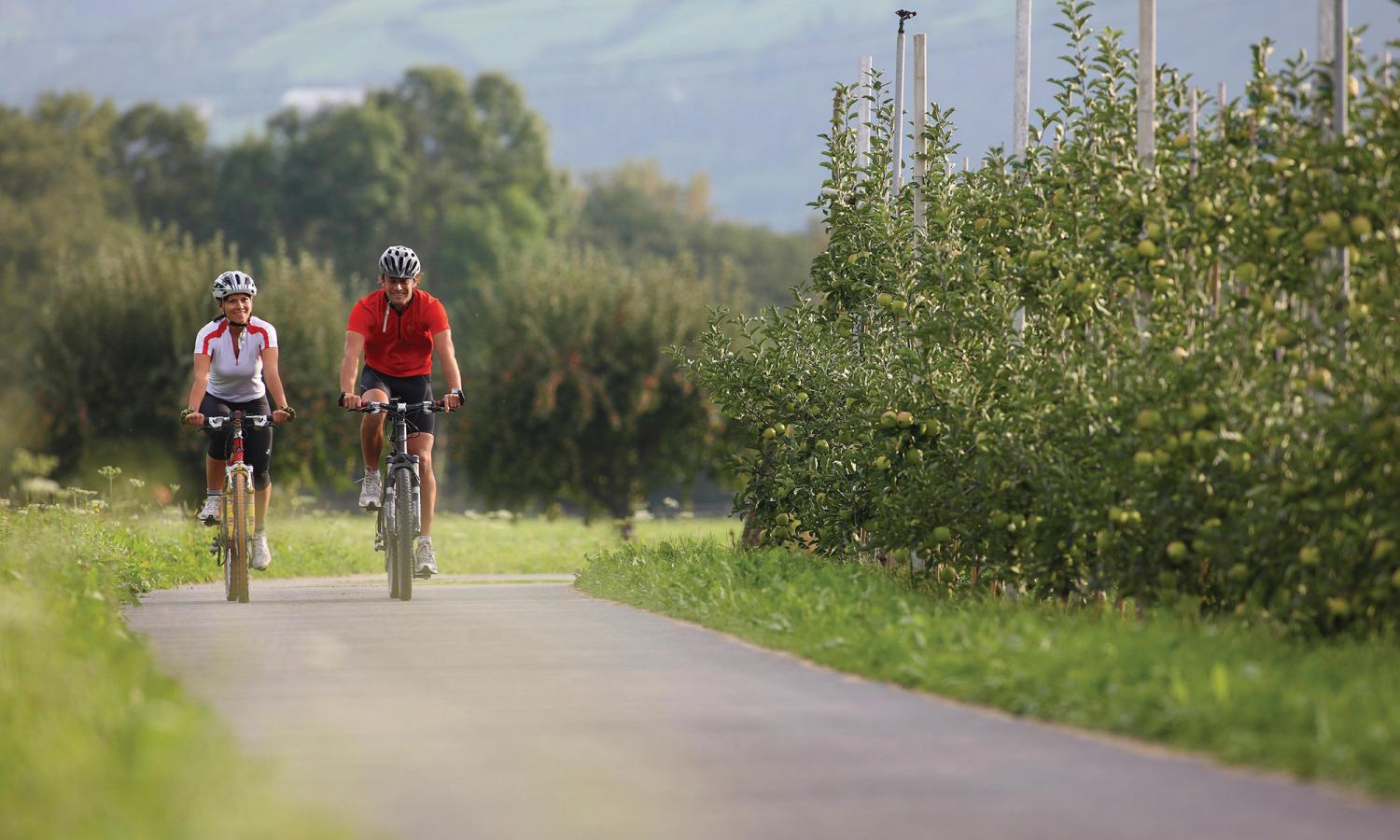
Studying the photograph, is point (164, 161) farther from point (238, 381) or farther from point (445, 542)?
point (238, 381)

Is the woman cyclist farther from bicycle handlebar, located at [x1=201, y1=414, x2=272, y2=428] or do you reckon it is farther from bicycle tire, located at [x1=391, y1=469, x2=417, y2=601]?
bicycle tire, located at [x1=391, y1=469, x2=417, y2=601]

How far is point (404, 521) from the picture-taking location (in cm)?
1245

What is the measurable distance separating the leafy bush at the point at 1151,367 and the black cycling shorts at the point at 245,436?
375cm

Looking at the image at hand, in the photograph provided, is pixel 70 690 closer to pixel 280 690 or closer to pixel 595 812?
pixel 280 690

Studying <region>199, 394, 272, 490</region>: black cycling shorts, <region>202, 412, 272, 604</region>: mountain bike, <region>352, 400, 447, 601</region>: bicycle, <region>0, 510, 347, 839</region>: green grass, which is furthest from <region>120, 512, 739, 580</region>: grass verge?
<region>0, 510, 347, 839</region>: green grass

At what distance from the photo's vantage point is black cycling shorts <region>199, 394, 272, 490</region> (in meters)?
13.0

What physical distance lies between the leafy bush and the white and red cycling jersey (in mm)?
3872

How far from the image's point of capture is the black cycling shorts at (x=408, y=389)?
41.7ft

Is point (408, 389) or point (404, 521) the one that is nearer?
point (404, 521)

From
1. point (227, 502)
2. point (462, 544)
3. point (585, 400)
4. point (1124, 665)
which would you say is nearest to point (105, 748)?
point (1124, 665)

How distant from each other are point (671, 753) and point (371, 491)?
22.5ft

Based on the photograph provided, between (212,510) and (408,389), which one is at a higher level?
(408,389)

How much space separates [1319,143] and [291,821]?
19.0ft

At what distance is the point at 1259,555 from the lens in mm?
8367
